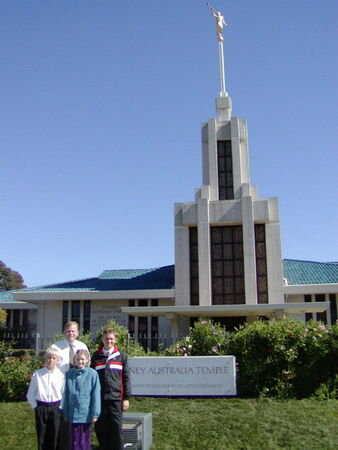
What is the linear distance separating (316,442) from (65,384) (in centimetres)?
427

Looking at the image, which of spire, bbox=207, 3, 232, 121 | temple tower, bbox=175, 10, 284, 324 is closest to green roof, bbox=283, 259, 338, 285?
temple tower, bbox=175, 10, 284, 324

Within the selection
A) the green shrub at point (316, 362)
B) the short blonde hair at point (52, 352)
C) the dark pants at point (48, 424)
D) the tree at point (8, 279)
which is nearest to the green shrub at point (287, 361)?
the green shrub at point (316, 362)

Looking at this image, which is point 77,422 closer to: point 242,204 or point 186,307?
point 186,307

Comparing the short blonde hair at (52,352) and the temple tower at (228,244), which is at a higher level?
the temple tower at (228,244)

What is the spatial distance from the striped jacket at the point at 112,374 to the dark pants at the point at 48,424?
0.64 metres

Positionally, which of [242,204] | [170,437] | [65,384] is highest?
[242,204]

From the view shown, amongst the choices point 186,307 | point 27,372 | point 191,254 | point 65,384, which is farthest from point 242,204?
point 65,384

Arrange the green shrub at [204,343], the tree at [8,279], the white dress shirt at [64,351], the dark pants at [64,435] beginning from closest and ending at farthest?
1. the dark pants at [64,435]
2. the white dress shirt at [64,351]
3. the green shrub at [204,343]
4. the tree at [8,279]

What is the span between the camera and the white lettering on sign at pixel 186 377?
37.3ft

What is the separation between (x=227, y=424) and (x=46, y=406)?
3.92m

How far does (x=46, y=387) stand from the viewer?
6.29 metres

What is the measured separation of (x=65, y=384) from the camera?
241 inches

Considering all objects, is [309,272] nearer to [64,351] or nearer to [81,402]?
[64,351]

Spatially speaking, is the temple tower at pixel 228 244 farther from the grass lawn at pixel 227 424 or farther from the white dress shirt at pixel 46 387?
the white dress shirt at pixel 46 387
